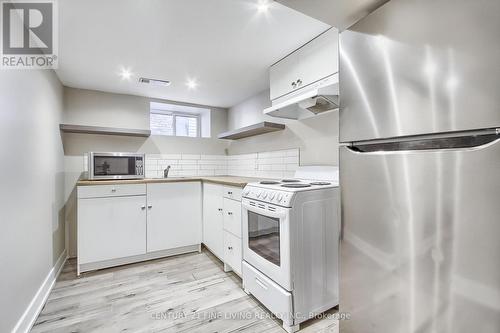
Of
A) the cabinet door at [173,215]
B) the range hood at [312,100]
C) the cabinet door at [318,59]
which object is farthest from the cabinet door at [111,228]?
the cabinet door at [318,59]

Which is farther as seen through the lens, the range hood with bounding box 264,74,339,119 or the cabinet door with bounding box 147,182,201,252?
the cabinet door with bounding box 147,182,201,252

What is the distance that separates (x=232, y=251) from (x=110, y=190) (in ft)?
4.76

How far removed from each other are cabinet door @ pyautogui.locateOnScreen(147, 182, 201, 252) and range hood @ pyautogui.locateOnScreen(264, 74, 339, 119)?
1452 mm

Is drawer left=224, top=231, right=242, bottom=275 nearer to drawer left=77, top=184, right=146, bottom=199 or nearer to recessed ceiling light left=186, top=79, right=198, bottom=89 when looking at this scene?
drawer left=77, top=184, right=146, bottom=199

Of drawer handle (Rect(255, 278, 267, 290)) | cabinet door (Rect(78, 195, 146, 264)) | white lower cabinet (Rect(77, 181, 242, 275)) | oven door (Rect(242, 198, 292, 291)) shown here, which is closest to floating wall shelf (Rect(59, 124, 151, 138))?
white lower cabinet (Rect(77, 181, 242, 275))

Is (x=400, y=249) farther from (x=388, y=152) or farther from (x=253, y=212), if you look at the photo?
(x=253, y=212)

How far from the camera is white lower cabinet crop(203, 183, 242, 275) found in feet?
7.08

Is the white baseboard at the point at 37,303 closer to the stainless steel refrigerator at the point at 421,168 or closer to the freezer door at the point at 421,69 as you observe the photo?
the stainless steel refrigerator at the point at 421,168

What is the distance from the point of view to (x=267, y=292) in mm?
1689

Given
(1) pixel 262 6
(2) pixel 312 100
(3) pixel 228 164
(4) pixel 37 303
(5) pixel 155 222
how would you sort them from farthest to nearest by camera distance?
(3) pixel 228 164 → (5) pixel 155 222 → (2) pixel 312 100 → (4) pixel 37 303 → (1) pixel 262 6

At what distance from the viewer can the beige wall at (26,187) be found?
1326 millimetres

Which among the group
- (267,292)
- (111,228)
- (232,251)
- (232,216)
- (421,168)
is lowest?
(267,292)

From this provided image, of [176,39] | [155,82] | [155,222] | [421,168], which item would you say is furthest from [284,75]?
[155,222]

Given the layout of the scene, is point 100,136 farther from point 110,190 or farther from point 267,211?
point 267,211
